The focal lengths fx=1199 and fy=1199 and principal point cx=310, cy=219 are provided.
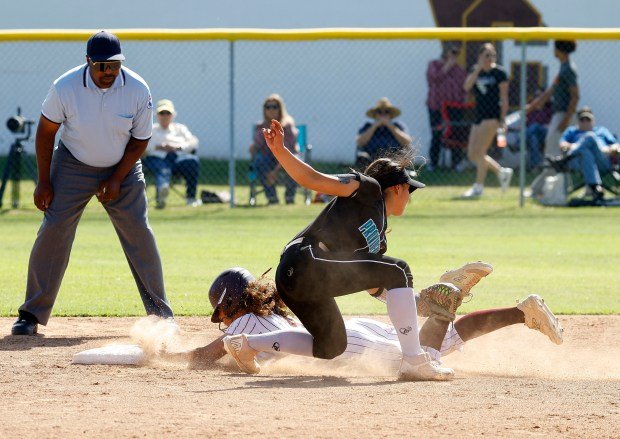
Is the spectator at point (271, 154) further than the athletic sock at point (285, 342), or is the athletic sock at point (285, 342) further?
the spectator at point (271, 154)

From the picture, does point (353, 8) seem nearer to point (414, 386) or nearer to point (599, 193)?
point (599, 193)

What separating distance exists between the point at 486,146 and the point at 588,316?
25.5 ft

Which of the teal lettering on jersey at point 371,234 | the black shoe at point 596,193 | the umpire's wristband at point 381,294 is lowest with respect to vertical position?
the black shoe at point 596,193

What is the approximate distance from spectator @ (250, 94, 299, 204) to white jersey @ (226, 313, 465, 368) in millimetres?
8729

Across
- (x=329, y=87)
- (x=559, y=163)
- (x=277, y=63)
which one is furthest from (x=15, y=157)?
(x=559, y=163)

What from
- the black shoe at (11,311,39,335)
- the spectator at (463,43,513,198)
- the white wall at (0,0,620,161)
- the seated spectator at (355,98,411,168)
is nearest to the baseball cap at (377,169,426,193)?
the black shoe at (11,311,39,335)

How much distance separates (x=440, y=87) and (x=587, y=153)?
513 cm

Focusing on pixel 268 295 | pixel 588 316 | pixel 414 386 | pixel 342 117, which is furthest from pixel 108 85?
pixel 342 117

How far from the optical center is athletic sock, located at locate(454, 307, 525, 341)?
6527 mm

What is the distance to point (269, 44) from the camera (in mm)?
20641

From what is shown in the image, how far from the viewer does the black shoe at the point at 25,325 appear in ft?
24.7

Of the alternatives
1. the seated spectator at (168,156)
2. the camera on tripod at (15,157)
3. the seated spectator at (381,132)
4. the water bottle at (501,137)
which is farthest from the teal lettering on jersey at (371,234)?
the water bottle at (501,137)

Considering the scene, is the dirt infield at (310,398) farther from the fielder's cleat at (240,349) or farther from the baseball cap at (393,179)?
the baseball cap at (393,179)

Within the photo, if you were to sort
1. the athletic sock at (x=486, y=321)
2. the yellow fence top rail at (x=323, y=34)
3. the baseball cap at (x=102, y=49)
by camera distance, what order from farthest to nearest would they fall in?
1. the yellow fence top rail at (x=323, y=34)
2. the baseball cap at (x=102, y=49)
3. the athletic sock at (x=486, y=321)
